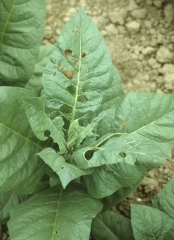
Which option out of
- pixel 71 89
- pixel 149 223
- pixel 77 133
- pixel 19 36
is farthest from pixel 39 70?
pixel 149 223

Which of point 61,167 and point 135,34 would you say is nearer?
Result: point 61,167

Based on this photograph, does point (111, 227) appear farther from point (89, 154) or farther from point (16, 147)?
point (16, 147)

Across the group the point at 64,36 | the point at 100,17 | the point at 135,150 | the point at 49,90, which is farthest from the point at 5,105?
the point at 100,17

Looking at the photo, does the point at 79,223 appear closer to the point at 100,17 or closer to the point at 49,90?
the point at 49,90

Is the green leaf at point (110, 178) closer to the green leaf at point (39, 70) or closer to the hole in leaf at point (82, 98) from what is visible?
the hole in leaf at point (82, 98)

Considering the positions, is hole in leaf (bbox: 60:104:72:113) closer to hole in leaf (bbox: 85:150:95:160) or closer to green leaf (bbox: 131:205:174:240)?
hole in leaf (bbox: 85:150:95:160)

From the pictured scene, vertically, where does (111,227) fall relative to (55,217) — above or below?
below

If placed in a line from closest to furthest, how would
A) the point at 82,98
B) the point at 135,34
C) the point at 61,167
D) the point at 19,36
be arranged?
the point at 61,167, the point at 82,98, the point at 19,36, the point at 135,34
